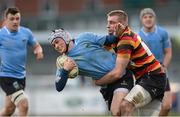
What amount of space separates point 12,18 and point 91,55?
10.5 feet

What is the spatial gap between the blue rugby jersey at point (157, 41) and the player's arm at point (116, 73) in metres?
3.32

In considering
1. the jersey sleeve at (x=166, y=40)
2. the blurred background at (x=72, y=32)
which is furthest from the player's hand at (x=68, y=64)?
the blurred background at (x=72, y=32)

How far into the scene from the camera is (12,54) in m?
14.9

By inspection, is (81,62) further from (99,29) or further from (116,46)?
(99,29)

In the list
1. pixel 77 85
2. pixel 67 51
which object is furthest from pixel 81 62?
pixel 77 85

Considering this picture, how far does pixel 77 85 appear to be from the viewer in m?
30.2

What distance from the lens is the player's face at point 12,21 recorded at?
1475 centimetres

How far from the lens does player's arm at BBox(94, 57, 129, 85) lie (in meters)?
11.8

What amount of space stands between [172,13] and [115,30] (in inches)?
1147

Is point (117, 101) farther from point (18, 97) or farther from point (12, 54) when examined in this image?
point (12, 54)

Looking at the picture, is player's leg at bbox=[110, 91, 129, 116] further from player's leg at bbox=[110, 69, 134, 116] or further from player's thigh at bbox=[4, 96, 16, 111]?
player's thigh at bbox=[4, 96, 16, 111]

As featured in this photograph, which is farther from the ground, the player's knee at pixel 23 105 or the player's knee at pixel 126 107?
the player's knee at pixel 126 107

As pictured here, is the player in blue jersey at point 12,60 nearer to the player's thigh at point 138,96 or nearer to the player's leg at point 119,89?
the player's leg at point 119,89

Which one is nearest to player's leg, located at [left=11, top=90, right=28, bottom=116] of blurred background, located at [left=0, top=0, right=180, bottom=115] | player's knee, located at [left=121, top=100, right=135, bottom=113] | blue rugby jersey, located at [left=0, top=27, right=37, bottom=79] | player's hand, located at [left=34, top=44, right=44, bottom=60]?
blue rugby jersey, located at [left=0, top=27, right=37, bottom=79]
